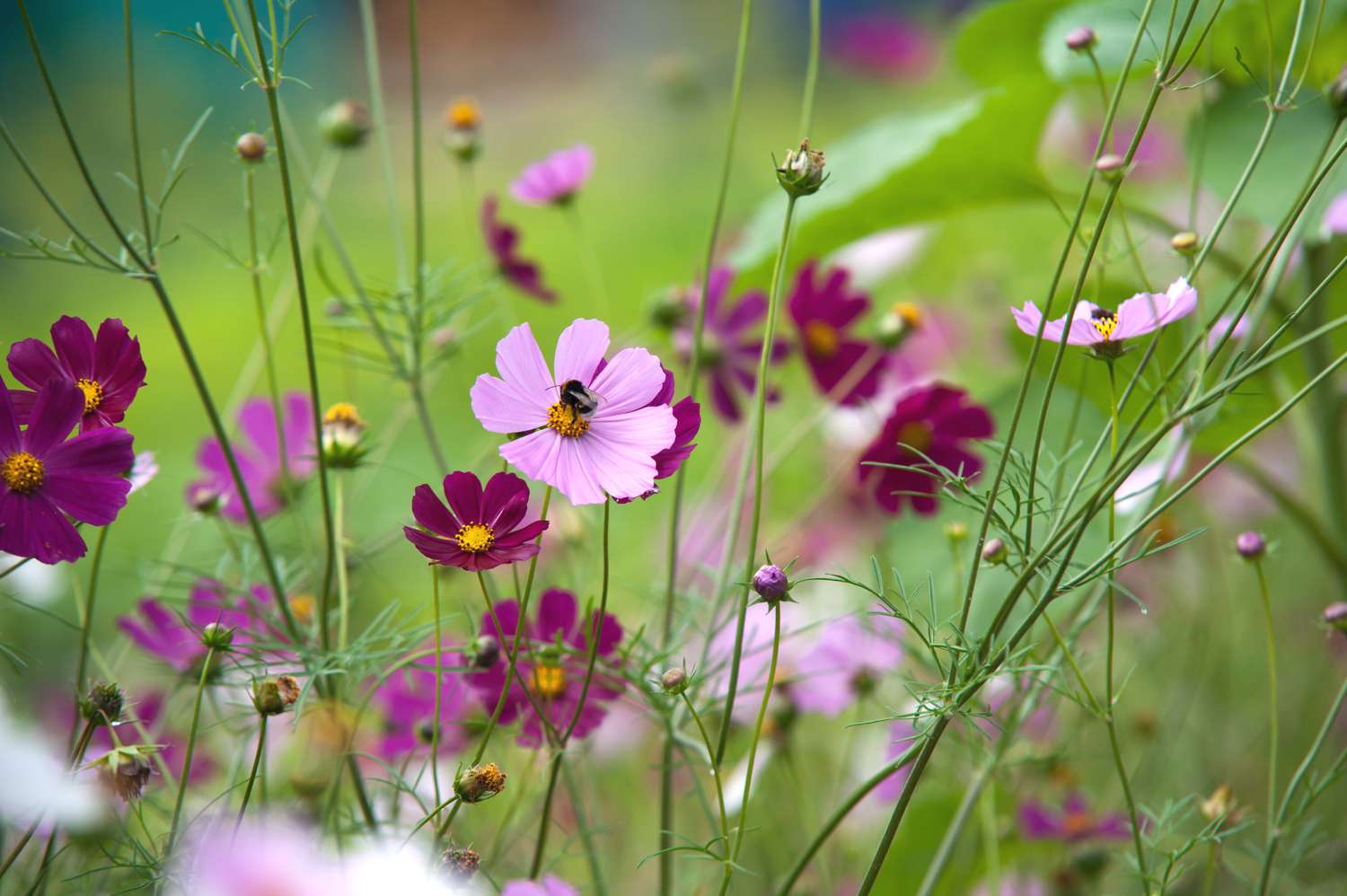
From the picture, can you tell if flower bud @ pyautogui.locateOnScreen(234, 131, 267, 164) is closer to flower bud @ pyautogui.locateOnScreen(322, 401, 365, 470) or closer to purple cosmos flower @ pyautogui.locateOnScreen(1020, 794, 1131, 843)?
flower bud @ pyautogui.locateOnScreen(322, 401, 365, 470)

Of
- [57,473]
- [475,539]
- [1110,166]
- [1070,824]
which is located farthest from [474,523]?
[1070,824]

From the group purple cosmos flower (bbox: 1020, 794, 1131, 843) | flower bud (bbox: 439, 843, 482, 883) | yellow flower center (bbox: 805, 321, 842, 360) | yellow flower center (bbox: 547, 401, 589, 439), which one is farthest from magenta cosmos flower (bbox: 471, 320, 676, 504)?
purple cosmos flower (bbox: 1020, 794, 1131, 843)

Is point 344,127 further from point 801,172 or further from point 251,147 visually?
point 801,172

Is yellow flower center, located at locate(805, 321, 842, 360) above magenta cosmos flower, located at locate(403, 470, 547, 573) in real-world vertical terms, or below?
above

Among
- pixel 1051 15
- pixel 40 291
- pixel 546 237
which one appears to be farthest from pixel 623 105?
pixel 1051 15

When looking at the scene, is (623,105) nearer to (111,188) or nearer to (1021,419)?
(111,188)

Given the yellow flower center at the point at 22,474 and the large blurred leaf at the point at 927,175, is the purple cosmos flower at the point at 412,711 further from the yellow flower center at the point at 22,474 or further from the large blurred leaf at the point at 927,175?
the large blurred leaf at the point at 927,175
